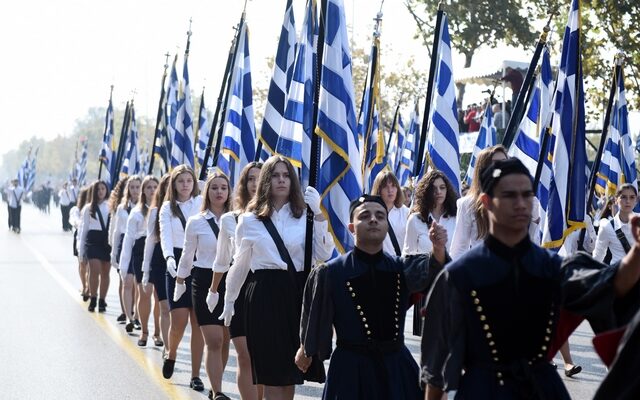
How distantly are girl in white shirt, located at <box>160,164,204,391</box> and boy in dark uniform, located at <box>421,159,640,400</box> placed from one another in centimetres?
641

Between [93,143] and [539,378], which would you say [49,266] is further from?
[93,143]

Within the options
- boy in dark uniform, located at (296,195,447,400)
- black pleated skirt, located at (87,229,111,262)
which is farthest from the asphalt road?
boy in dark uniform, located at (296,195,447,400)

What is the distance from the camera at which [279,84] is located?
42.0 ft

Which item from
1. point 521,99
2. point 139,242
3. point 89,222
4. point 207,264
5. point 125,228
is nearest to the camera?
point 207,264

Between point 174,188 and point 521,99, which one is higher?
point 521,99

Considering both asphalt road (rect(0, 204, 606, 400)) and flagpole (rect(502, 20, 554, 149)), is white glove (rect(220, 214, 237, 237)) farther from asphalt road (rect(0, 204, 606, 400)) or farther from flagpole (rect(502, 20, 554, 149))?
flagpole (rect(502, 20, 554, 149))

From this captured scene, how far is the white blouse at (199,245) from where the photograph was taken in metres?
10.5

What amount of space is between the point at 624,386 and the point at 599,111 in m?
26.1

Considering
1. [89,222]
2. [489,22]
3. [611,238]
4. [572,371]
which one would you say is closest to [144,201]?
[89,222]

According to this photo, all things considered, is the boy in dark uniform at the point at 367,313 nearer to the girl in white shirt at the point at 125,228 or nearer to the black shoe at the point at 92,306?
the girl in white shirt at the point at 125,228

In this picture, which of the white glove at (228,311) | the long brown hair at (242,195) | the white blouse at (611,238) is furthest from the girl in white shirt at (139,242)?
the white glove at (228,311)

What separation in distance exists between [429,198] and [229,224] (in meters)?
2.25

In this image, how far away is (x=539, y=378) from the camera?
15.9 feet

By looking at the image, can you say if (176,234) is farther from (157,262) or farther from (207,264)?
(207,264)
